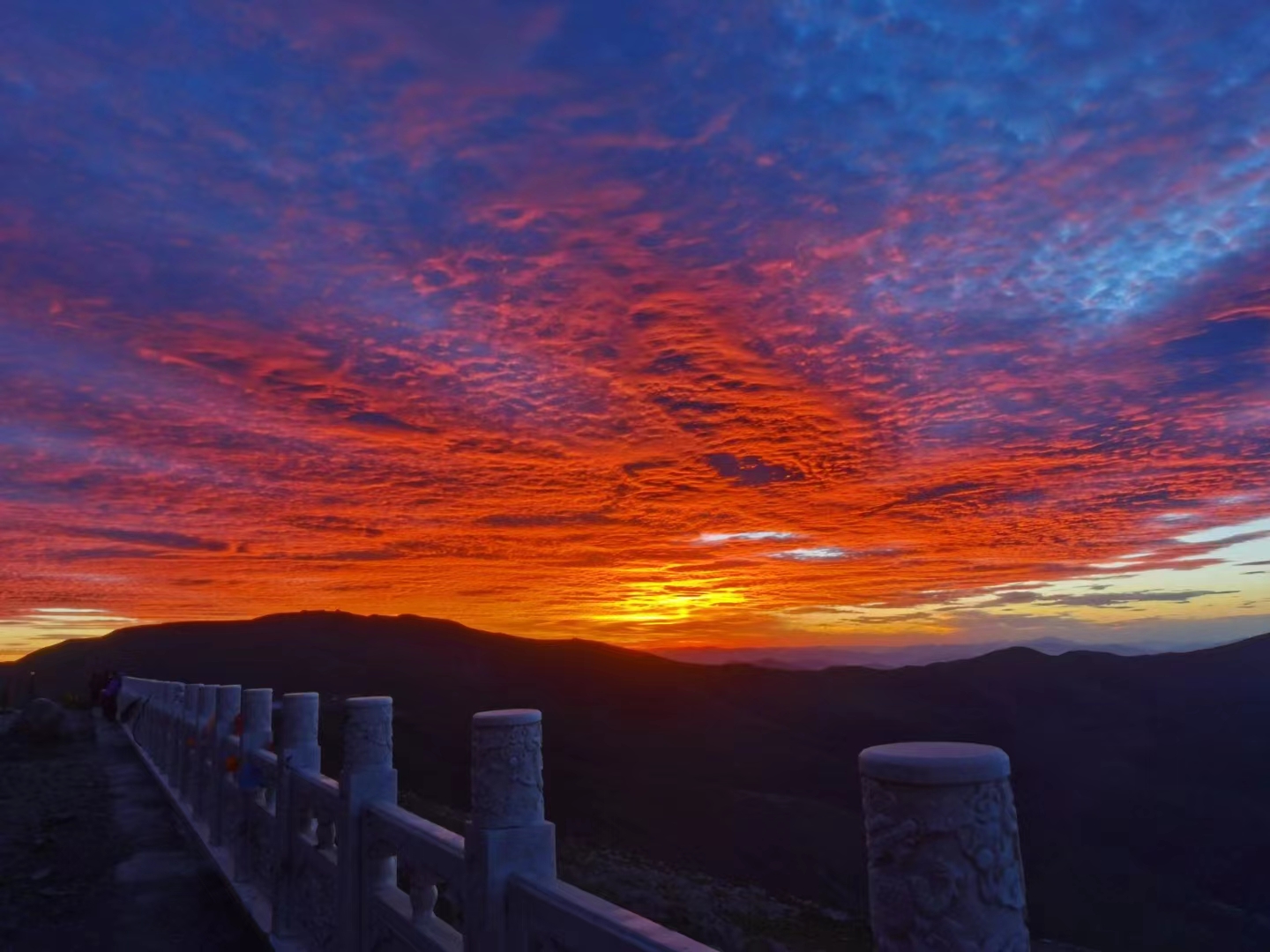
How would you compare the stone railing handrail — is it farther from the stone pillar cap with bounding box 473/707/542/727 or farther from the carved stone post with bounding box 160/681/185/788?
the carved stone post with bounding box 160/681/185/788

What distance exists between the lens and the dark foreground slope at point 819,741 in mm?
54719

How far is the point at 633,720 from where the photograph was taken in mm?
91125

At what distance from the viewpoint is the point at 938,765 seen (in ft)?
7.12

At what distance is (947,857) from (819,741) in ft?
336

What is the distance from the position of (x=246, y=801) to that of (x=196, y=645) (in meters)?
125

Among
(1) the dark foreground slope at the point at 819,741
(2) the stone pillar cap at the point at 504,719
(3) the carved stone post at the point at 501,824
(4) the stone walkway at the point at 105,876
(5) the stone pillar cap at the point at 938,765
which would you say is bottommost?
(1) the dark foreground slope at the point at 819,741

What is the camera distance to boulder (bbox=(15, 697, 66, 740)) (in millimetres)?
26703

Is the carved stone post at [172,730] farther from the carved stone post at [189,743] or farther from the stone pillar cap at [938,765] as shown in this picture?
the stone pillar cap at [938,765]

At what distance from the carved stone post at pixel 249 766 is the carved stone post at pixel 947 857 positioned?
9.89 meters

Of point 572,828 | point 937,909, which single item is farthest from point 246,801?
point 572,828

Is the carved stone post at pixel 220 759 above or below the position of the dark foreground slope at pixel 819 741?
above

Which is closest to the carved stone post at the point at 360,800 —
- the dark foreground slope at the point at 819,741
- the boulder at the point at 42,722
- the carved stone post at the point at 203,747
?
the carved stone post at the point at 203,747

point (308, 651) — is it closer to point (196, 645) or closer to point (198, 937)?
point (196, 645)

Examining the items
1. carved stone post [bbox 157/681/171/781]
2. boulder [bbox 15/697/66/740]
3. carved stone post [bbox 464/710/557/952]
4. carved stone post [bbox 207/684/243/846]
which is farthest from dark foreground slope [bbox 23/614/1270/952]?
carved stone post [bbox 464/710/557/952]
